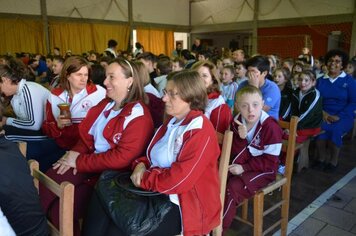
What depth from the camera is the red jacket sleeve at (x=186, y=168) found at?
56.2 inches

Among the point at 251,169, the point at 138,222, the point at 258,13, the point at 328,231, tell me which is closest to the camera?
the point at 138,222

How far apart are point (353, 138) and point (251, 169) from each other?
3.54 m

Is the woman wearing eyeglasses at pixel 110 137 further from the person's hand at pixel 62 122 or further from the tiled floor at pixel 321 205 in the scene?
the tiled floor at pixel 321 205

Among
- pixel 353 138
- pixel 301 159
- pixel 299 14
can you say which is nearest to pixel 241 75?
pixel 301 159

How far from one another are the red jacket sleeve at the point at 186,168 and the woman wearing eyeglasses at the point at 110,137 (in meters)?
0.31

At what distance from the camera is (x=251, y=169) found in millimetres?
2055

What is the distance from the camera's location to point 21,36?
10.4 metres

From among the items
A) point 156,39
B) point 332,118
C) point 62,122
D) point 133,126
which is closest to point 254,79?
point 332,118

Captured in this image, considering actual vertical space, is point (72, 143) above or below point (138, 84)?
below

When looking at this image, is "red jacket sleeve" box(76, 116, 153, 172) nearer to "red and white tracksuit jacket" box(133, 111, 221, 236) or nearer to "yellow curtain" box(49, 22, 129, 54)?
"red and white tracksuit jacket" box(133, 111, 221, 236)

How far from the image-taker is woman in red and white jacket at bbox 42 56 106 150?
2422 mm

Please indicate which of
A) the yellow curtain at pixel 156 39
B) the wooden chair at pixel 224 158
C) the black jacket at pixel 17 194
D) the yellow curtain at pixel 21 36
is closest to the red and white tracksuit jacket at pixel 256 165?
the wooden chair at pixel 224 158

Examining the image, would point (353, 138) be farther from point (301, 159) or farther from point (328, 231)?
point (328, 231)

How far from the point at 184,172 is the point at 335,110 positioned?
120 inches
